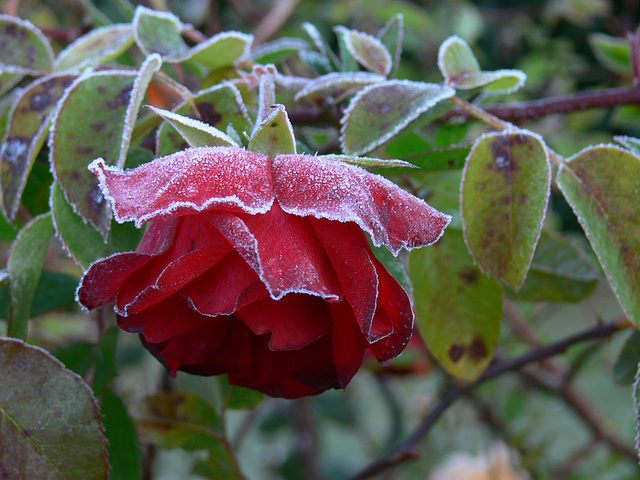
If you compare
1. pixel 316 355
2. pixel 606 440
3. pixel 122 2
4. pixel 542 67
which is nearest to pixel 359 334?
pixel 316 355

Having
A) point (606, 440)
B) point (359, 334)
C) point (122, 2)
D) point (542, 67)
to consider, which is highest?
point (122, 2)

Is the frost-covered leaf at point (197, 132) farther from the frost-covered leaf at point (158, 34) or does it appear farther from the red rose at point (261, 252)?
the frost-covered leaf at point (158, 34)

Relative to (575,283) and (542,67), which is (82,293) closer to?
(575,283)

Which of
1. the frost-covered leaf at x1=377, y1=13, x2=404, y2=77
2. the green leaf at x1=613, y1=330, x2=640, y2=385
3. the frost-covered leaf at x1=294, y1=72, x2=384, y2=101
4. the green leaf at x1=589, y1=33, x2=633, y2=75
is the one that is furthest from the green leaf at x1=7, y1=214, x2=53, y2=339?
the green leaf at x1=589, y1=33, x2=633, y2=75

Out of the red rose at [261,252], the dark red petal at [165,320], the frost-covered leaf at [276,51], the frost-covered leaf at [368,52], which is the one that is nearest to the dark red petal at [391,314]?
the red rose at [261,252]

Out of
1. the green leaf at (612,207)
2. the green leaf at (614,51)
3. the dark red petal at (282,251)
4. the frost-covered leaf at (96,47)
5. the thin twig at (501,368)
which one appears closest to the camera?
the dark red petal at (282,251)

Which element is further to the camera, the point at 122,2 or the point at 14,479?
the point at 122,2
